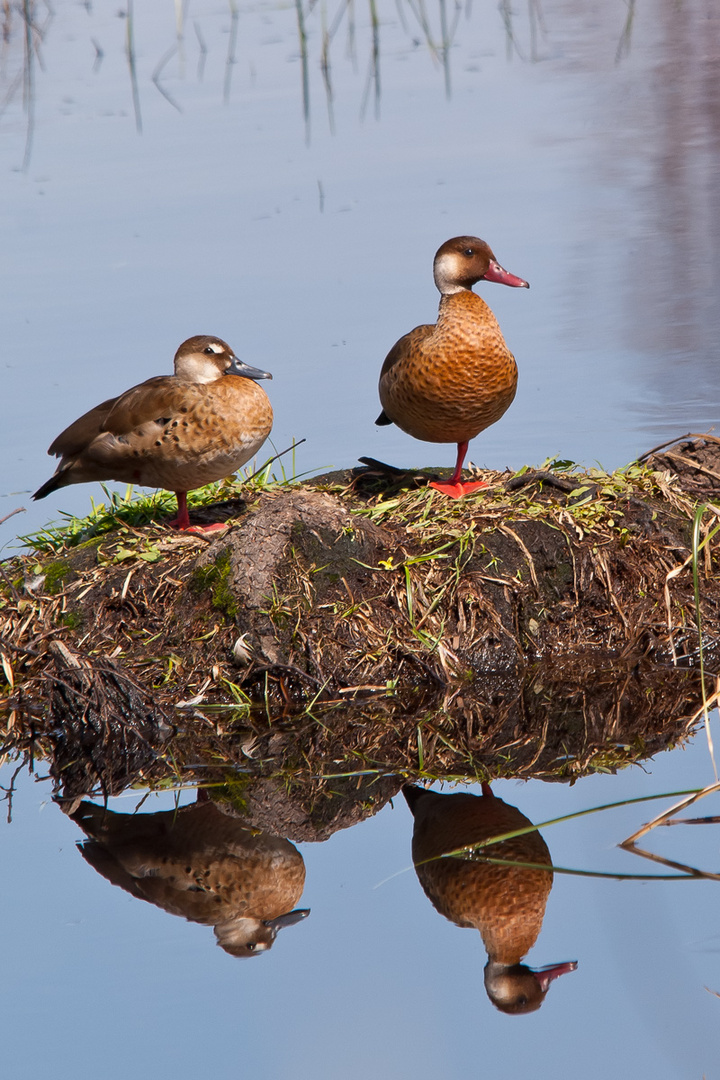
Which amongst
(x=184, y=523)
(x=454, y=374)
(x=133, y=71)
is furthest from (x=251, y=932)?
(x=133, y=71)

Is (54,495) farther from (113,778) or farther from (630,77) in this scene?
(630,77)

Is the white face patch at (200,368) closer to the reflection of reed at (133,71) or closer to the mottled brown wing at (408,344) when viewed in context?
the mottled brown wing at (408,344)

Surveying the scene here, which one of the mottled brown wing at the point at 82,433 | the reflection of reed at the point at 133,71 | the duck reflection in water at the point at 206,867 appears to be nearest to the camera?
the duck reflection in water at the point at 206,867

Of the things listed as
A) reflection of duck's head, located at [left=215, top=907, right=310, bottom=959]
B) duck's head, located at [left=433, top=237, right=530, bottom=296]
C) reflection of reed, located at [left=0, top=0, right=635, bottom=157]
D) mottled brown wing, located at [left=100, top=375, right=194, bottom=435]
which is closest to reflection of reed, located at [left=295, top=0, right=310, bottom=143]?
reflection of reed, located at [left=0, top=0, right=635, bottom=157]

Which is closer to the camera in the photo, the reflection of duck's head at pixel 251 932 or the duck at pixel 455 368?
the reflection of duck's head at pixel 251 932

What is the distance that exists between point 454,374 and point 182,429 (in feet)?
3.48

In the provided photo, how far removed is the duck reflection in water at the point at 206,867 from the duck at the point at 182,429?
4.96 ft

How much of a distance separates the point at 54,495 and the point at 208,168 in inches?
199

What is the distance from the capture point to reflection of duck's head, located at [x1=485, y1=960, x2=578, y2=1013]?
10.3 feet

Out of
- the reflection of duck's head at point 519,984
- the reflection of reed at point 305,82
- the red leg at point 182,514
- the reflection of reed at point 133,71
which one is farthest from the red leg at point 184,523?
the reflection of reed at point 133,71

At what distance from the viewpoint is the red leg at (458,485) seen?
5.53 meters

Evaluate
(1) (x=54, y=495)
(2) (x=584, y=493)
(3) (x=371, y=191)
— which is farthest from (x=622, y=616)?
(3) (x=371, y=191)

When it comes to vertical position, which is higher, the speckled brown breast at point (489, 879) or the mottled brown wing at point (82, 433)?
the mottled brown wing at point (82, 433)

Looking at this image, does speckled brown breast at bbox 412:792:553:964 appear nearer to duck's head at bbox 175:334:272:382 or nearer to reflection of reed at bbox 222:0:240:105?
duck's head at bbox 175:334:272:382
